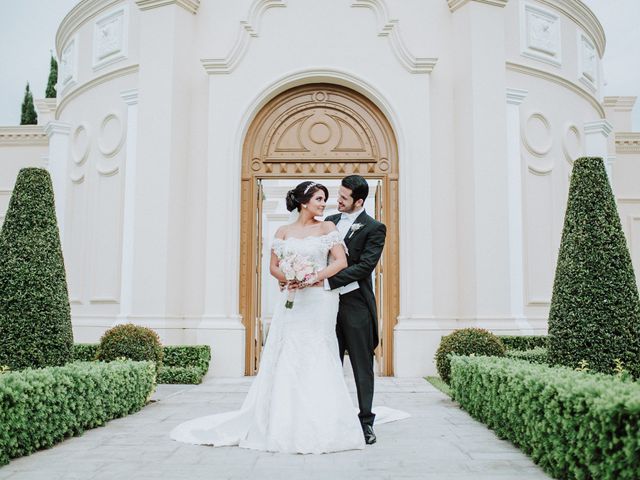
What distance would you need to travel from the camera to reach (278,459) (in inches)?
179

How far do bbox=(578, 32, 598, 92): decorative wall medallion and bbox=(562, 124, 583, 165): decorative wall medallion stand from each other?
1.20 m

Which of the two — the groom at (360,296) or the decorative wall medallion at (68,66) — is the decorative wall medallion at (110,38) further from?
the groom at (360,296)

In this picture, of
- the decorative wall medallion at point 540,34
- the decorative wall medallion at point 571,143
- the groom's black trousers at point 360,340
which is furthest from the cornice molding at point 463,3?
the groom's black trousers at point 360,340

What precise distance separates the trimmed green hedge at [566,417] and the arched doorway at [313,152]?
5421 millimetres

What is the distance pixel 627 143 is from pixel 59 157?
44.3ft

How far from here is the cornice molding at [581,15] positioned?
39.5ft

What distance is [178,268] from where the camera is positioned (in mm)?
10578

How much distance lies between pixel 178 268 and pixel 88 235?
2.57m

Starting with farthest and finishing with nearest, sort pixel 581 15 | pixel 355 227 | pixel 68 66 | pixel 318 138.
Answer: pixel 68 66 → pixel 581 15 → pixel 318 138 → pixel 355 227

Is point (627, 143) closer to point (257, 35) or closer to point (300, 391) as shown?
point (257, 35)

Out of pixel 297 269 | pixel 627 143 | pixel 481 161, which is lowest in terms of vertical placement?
pixel 297 269

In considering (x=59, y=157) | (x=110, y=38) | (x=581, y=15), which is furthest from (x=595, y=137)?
(x=59, y=157)

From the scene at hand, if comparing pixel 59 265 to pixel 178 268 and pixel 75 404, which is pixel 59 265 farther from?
pixel 178 268

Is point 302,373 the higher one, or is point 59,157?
point 59,157
